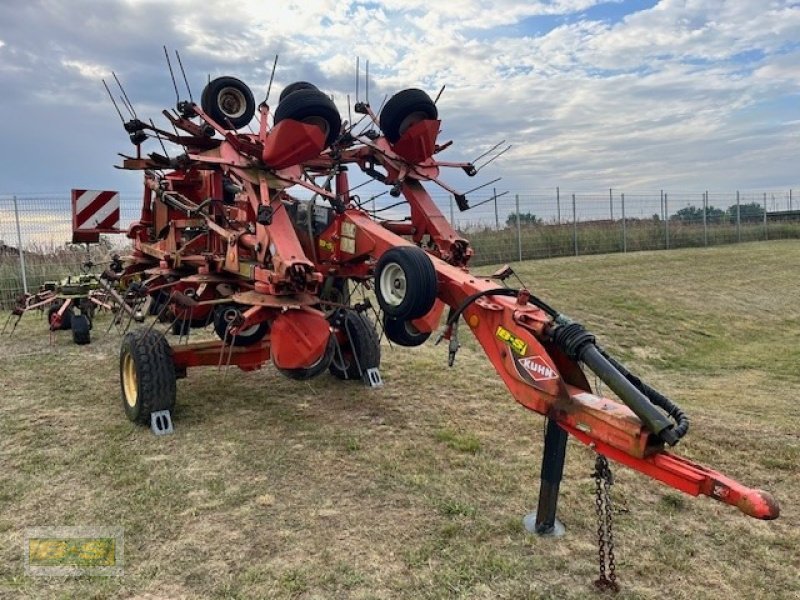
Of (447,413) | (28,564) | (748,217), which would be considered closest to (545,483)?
(447,413)

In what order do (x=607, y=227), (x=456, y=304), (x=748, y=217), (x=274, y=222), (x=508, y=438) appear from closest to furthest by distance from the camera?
(x=456, y=304)
(x=274, y=222)
(x=508, y=438)
(x=607, y=227)
(x=748, y=217)

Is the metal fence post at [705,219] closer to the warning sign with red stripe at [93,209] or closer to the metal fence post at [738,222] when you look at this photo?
the metal fence post at [738,222]

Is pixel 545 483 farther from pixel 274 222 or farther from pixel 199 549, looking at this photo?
pixel 274 222

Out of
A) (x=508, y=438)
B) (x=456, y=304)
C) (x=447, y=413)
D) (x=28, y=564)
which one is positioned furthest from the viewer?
(x=447, y=413)

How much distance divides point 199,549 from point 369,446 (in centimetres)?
167

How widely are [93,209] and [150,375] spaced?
4753 mm

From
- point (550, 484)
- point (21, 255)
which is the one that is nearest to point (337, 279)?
point (550, 484)

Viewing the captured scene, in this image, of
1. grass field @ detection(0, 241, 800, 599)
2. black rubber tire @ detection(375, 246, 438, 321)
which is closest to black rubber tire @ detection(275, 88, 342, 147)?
black rubber tire @ detection(375, 246, 438, 321)

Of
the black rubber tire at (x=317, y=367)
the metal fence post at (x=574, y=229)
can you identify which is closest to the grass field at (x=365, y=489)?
the black rubber tire at (x=317, y=367)

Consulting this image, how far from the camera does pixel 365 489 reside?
4.08m

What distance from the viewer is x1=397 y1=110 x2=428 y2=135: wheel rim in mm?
4895

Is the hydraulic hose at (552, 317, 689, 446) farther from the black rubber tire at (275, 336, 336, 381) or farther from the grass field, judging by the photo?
the black rubber tire at (275, 336, 336, 381)

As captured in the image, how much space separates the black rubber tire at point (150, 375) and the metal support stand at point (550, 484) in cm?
300

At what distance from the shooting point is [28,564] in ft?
10.7
